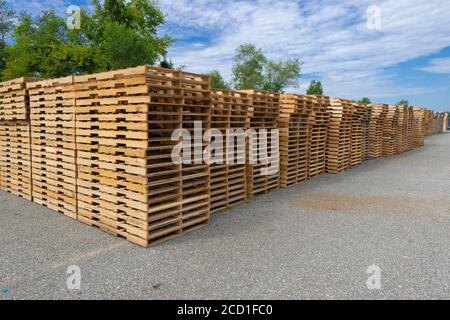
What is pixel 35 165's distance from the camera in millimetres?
7496

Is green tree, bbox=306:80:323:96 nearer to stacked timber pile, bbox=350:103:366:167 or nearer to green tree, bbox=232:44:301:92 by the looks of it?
green tree, bbox=232:44:301:92

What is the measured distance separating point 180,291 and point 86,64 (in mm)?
30149

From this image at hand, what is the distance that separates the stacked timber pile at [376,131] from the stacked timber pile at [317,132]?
543cm

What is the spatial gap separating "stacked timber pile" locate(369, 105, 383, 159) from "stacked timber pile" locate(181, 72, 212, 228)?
12337 mm

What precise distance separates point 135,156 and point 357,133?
11665 mm

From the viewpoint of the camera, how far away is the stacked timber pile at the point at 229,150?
709 centimetres

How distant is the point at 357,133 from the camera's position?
46.0 feet

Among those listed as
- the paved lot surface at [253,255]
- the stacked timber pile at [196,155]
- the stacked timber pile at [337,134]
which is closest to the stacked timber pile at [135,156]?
the stacked timber pile at [196,155]

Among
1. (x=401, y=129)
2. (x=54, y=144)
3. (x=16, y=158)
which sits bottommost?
(x=16, y=158)

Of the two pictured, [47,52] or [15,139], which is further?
[47,52]

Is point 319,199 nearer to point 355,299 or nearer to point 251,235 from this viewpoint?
point 251,235

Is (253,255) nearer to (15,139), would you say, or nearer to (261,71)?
(15,139)
